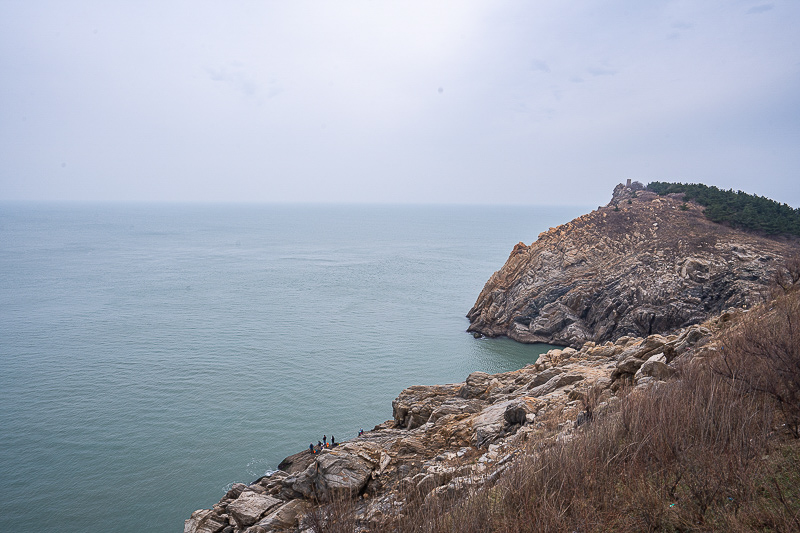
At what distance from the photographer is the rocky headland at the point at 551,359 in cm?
1030

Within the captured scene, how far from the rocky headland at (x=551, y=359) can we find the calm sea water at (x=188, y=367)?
547cm

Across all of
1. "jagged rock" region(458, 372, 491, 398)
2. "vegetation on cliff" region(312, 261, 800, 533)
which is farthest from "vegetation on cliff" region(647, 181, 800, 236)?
"vegetation on cliff" region(312, 261, 800, 533)

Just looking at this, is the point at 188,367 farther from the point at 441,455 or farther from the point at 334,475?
the point at 441,455

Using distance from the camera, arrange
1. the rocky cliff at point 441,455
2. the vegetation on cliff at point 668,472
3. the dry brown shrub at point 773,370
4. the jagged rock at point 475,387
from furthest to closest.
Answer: the jagged rock at point 475,387 → the rocky cliff at point 441,455 → the dry brown shrub at point 773,370 → the vegetation on cliff at point 668,472

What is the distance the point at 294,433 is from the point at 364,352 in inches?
639

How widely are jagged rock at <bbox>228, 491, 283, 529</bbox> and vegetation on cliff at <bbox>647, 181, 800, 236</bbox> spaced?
185 feet

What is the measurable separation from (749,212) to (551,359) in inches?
1635

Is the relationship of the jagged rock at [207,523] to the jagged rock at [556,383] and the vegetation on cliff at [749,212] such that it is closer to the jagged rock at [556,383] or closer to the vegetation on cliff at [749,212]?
the jagged rock at [556,383]

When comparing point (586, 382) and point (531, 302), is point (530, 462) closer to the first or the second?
point (586, 382)

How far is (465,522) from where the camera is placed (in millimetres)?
5758

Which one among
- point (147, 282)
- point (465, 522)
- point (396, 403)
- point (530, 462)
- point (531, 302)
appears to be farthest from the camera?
point (147, 282)

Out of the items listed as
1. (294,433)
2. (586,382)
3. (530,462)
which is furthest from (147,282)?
(530,462)

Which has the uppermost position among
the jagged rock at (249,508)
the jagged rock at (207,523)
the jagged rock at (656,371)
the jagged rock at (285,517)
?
the jagged rock at (656,371)

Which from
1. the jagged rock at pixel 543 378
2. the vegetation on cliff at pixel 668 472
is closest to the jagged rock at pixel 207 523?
the vegetation on cliff at pixel 668 472
